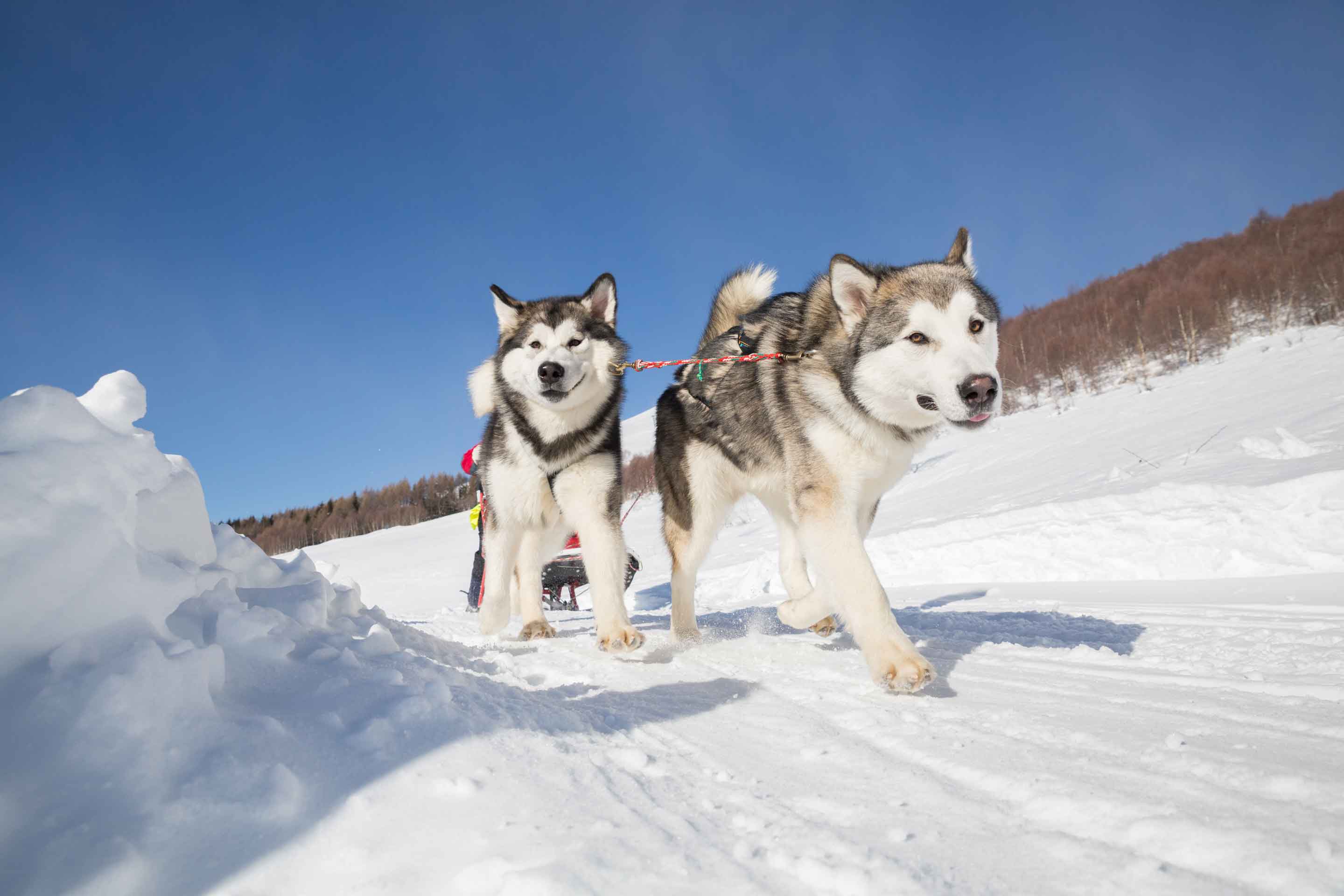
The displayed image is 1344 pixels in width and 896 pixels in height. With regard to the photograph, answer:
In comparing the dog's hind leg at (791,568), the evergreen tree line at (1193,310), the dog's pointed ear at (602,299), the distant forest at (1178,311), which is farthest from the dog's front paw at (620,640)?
the evergreen tree line at (1193,310)

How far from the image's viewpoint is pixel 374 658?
7.61 ft

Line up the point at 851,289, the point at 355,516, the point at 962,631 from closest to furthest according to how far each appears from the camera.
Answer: the point at 851,289 < the point at 962,631 < the point at 355,516

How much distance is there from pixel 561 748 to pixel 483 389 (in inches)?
145

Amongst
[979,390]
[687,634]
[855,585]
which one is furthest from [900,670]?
[687,634]

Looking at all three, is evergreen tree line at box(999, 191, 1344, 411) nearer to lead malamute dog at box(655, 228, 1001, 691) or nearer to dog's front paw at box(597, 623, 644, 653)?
lead malamute dog at box(655, 228, 1001, 691)

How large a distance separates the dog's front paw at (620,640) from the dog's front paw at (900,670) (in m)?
1.33

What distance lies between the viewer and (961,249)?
355 cm

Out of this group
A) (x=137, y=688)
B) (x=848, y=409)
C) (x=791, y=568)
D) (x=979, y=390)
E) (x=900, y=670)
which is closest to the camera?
(x=137, y=688)

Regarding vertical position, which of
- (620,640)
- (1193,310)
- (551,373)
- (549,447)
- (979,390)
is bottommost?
(620,640)

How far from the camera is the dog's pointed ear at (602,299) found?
15.7 feet

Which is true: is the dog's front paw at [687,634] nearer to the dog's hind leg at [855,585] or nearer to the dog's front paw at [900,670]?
the dog's hind leg at [855,585]

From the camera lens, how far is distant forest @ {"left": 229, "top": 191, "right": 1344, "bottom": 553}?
2394 centimetres

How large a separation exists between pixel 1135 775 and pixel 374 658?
88.8 inches

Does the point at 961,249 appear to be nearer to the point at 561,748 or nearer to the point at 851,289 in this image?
the point at 851,289
